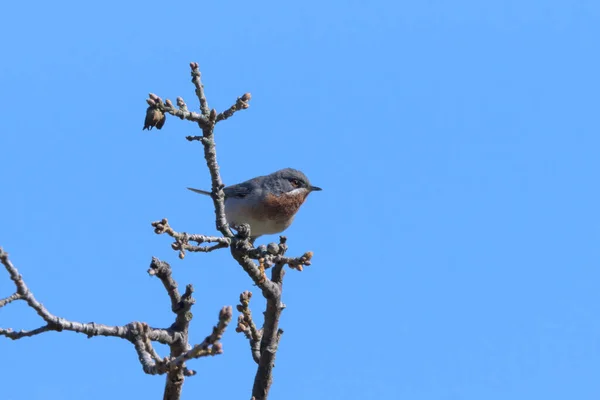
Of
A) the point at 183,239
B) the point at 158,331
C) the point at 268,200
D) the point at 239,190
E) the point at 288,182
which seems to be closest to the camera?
the point at 183,239

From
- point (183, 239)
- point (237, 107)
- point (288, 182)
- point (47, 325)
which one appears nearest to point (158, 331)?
point (183, 239)

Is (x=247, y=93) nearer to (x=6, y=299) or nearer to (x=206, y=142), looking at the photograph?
(x=206, y=142)

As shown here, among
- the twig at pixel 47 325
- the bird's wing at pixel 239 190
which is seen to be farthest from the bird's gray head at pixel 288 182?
the twig at pixel 47 325

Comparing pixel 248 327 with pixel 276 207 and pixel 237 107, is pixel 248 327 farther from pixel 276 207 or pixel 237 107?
pixel 276 207

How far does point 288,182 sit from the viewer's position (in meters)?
11.0

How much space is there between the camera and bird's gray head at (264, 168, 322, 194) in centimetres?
1084

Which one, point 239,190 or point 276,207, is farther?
point 239,190

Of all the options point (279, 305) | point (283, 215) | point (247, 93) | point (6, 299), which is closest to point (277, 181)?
point (283, 215)

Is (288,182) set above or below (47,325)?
above

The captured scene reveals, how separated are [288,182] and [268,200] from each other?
1.87ft

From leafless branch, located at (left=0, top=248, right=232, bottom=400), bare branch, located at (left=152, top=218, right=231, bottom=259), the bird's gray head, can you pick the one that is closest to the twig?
leafless branch, located at (left=0, top=248, right=232, bottom=400)

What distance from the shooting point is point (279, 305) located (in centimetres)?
654

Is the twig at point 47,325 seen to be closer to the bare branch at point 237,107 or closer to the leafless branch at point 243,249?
the leafless branch at point 243,249

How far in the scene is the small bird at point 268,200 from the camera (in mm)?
10578
